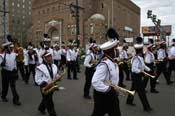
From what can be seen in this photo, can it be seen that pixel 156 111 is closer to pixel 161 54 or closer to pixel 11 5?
pixel 161 54

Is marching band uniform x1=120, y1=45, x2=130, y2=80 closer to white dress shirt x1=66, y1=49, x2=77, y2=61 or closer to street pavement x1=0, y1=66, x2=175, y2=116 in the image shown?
white dress shirt x1=66, y1=49, x2=77, y2=61

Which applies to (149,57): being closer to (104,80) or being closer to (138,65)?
(138,65)

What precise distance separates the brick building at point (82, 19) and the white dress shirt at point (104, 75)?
6850cm

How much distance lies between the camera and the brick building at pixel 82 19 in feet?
276

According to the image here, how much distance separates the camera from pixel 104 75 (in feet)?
18.9

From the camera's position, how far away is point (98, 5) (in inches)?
3610

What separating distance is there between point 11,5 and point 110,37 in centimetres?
13627

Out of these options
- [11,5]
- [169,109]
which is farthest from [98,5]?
[169,109]

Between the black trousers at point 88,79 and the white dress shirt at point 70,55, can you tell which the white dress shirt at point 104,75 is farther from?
the white dress shirt at point 70,55

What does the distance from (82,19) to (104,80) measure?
262 feet

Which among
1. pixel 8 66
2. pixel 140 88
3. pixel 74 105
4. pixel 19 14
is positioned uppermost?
pixel 19 14

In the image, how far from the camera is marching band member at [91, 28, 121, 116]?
5.75 metres

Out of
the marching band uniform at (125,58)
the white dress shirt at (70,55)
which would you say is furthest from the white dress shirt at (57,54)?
the marching band uniform at (125,58)

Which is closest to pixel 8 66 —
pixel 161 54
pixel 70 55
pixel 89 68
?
pixel 89 68
